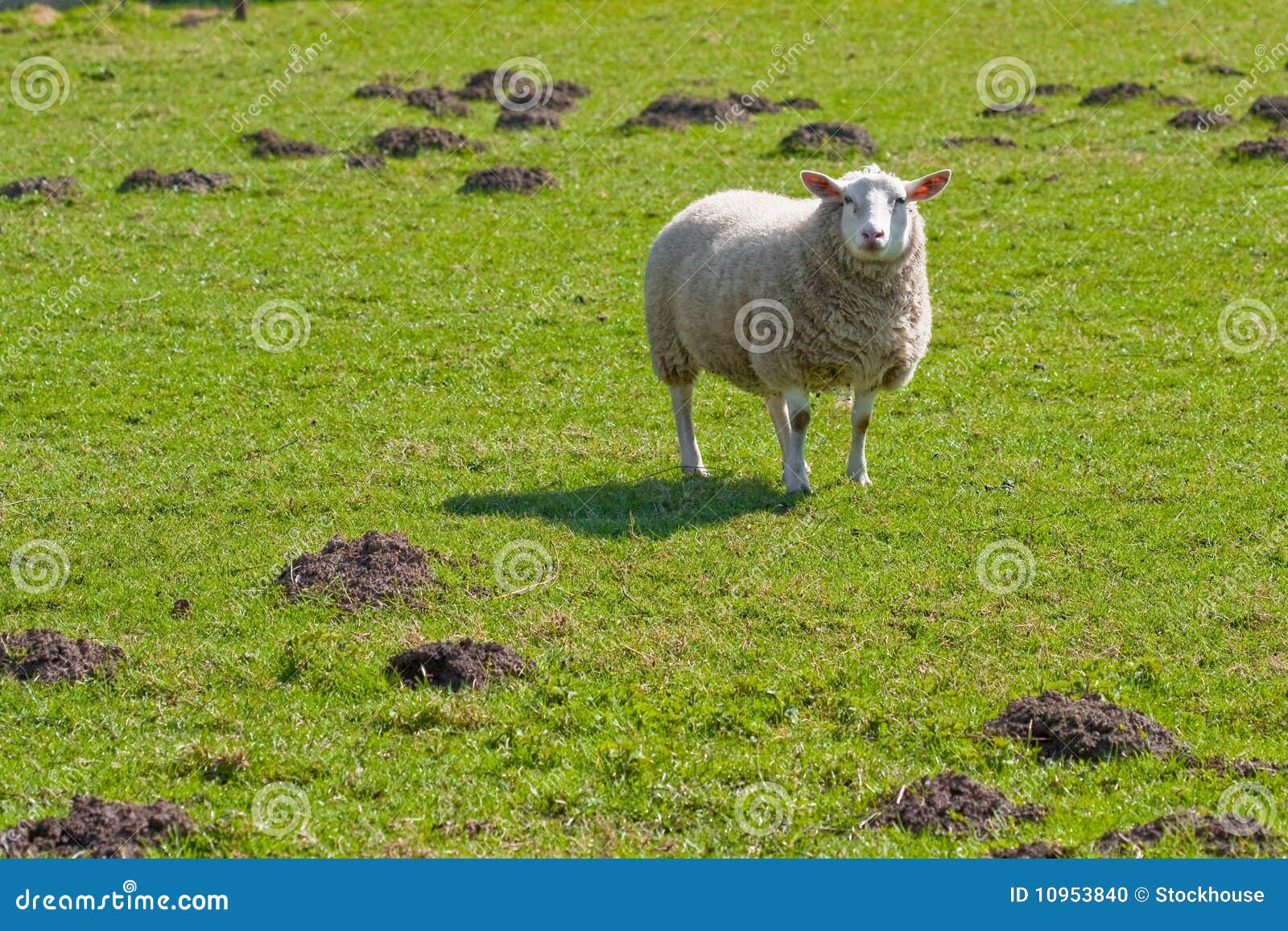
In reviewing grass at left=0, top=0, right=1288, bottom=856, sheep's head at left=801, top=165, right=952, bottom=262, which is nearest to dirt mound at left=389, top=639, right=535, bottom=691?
grass at left=0, top=0, right=1288, bottom=856

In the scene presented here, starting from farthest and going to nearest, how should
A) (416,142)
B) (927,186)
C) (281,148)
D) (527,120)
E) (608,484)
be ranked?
1. (527,120)
2. (416,142)
3. (281,148)
4. (608,484)
5. (927,186)

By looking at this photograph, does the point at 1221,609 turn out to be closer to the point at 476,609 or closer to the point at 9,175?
the point at 476,609

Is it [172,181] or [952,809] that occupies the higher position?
[172,181]

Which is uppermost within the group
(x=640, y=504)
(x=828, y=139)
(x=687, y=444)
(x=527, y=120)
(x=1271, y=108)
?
(x=527, y=120)

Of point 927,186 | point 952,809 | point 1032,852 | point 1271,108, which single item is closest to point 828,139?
point 1271,108

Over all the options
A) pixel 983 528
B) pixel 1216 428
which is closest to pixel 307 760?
pixel 983 528

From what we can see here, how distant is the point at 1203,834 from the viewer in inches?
338

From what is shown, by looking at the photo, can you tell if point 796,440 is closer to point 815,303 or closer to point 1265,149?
point 815,303

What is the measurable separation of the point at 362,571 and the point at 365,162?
15873mm

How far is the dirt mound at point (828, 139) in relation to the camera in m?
26.9

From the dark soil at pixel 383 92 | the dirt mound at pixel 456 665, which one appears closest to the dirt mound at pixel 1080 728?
the dirt mound at pixel 456 665

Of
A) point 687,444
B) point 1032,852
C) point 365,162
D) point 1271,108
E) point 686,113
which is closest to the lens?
point 1032,852

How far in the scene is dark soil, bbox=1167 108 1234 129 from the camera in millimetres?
27734

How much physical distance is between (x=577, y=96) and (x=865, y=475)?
1828cm
